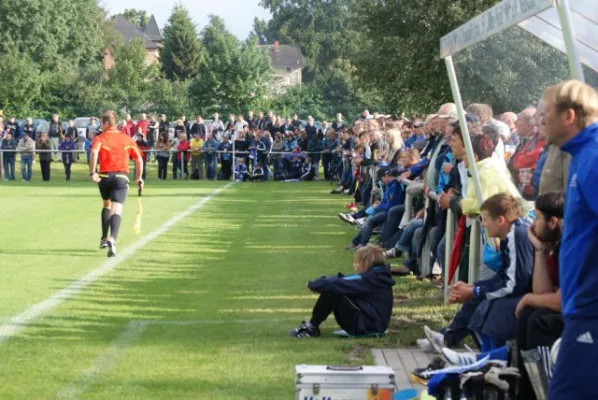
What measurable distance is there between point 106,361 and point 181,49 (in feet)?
308

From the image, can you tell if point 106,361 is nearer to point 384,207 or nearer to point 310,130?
point 384,207

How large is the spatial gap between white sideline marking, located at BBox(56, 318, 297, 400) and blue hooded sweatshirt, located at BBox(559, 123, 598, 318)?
12.5 feet

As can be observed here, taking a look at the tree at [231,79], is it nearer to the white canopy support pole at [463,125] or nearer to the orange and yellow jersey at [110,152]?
the orange and yellow jersey at [110,152]

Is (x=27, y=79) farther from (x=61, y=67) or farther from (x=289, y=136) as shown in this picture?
(x=289, y=136)

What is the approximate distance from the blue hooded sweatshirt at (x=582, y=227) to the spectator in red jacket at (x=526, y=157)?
3.36 metres

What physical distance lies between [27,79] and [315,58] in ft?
225

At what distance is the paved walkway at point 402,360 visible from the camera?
7516mm

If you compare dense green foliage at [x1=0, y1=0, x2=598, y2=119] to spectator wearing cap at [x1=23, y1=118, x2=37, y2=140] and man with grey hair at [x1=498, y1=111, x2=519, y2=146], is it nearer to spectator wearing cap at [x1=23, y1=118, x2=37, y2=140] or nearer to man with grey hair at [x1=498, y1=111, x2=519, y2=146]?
man with grey hair at [x1=498, y1=111, x2=519, y2=146]

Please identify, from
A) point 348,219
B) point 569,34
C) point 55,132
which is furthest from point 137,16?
point 569,34

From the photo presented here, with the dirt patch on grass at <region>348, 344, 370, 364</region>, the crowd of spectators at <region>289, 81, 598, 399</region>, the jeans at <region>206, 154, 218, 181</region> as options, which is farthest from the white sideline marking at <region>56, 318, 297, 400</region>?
the jeans at <region>206, 154, 218, 181</region>

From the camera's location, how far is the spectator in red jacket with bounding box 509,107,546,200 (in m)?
7.67

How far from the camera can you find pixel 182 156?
37.0 meters

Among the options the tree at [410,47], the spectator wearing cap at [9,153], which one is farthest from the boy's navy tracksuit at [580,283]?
the spectator wearing cap at [9,153]

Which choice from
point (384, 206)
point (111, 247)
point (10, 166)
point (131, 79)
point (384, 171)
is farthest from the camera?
point (131, 79)
